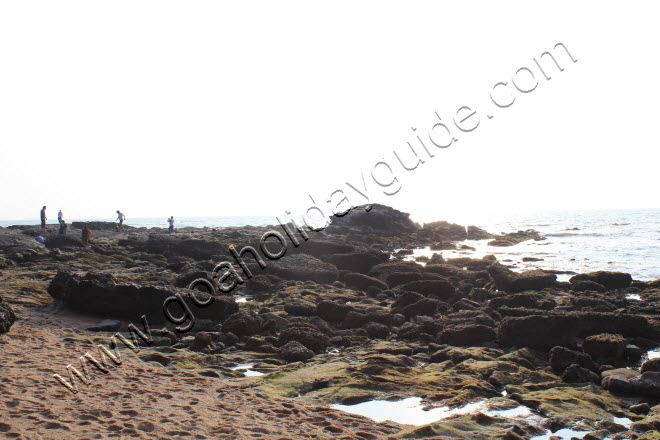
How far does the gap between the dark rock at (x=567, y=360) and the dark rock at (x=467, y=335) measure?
6.37ft

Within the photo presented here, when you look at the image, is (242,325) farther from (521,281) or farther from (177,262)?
(521,281)

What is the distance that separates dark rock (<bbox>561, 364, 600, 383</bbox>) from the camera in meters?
8.12

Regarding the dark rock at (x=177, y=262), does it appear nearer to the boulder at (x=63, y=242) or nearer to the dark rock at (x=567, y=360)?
the boulder at (x=63, y=242)

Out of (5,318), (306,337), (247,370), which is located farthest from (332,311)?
(5,318)

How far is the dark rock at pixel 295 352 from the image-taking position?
9320 millimetres

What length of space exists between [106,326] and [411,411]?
25.4 feet

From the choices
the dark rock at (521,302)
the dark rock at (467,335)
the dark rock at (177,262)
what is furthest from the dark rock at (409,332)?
the dark rock at (177,262)

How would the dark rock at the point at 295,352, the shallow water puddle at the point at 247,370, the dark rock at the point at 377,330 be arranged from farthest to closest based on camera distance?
1. the dark rock at the point at 377,330
2. the dark rock at the point at 295,352
3. the shallow water puddle at the point at 247,370

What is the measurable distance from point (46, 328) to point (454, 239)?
43305 mm

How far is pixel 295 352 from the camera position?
939 cm

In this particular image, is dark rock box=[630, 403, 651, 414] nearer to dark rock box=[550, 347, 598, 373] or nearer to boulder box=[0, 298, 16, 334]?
dark rock box=[550, 347, 598, 373]

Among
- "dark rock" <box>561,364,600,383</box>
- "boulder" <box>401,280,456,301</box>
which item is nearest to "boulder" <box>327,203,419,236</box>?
"boulder" <box>401,280,456,301</box>

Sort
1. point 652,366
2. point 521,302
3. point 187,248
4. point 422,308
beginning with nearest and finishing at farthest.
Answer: point 652,366 → point 422,308 → point 521,302 → point 187,248

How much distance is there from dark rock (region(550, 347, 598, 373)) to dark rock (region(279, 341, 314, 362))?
4747 mm
